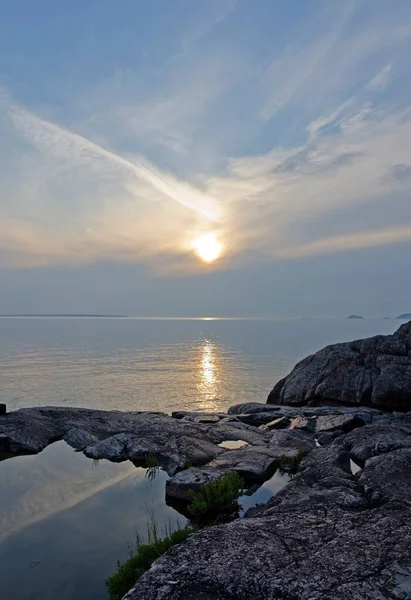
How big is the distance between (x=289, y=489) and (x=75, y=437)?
12545 mm

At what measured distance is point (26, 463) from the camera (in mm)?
18281

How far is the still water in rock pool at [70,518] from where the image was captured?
379 inches

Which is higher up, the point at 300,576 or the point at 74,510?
the point at 300,576

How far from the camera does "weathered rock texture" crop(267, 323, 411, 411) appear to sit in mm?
30969

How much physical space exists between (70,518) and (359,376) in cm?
2537

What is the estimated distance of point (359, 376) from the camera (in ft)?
108

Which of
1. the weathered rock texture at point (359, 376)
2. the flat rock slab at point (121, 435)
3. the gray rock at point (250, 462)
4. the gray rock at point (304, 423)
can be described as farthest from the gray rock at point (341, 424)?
the weathered rock texture at point (359, 376)

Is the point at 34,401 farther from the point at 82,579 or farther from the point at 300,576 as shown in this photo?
the point at 300,576

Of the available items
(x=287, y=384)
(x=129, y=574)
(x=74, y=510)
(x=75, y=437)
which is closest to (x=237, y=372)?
(x=287, y=384)

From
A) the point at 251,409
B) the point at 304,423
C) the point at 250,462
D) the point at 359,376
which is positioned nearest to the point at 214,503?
the point at 250,462

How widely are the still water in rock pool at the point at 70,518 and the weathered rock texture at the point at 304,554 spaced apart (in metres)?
2.94

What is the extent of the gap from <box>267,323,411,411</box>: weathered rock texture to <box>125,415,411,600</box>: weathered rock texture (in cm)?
2074

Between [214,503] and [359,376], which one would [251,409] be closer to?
[359,376]

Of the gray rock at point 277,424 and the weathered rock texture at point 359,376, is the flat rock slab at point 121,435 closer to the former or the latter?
the gray rock at point 277,424
